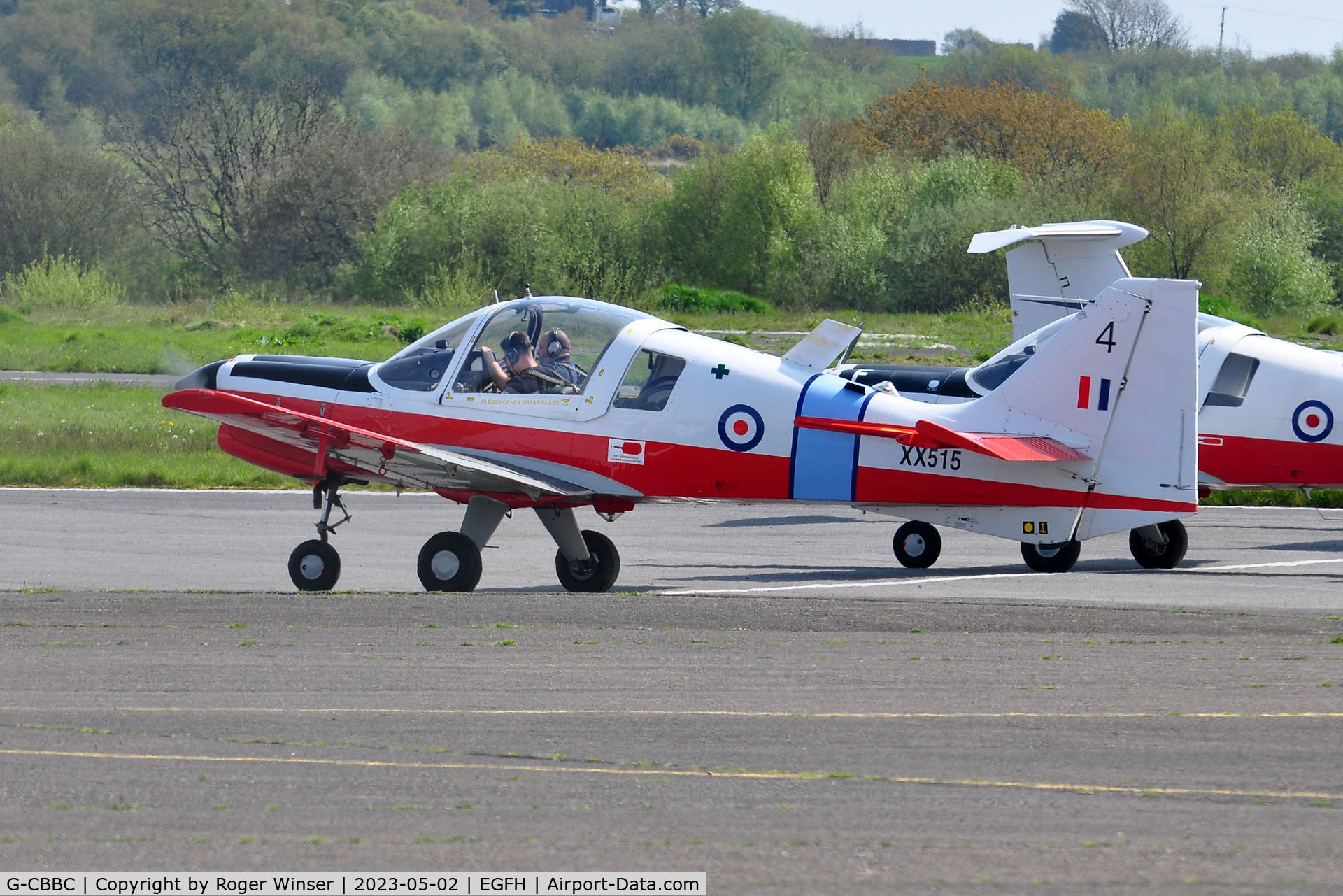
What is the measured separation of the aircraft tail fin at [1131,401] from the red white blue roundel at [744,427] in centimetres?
160

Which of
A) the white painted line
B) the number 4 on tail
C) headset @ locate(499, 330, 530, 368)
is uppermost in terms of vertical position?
the number 4 on tail

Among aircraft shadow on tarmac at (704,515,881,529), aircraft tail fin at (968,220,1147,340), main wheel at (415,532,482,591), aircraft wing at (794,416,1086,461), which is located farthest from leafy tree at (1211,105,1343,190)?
main wheel at (415,532,482,591)

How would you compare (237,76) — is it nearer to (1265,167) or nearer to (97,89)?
(97,89)

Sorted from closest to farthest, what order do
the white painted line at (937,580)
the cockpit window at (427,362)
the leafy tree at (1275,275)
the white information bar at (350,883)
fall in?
the white information bar at (350,883)
the white painted line at (937,580)
the cockpit window at (427,362)
the leafy tree at (1275,275)

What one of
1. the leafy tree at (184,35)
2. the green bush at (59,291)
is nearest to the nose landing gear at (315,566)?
the green bush at (59,291)

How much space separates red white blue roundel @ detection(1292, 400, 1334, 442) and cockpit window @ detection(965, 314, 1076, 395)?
7.97 feet

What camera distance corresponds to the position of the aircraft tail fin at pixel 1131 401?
1252 cm

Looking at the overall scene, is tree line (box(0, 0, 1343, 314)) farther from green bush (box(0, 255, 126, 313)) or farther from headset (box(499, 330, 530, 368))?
headset (box(499, 330, 530, 368))

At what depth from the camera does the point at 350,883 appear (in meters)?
4.94

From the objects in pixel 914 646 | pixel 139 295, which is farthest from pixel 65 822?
pixel 139 295

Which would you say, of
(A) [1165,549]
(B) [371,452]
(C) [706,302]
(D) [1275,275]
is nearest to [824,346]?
(B) [371,452]

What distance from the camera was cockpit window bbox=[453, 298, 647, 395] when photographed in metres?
13.1

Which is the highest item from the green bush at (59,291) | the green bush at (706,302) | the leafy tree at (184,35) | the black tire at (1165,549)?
the leafy tree at (184,35)

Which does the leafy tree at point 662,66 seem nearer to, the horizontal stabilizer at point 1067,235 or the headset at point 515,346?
the horizontal stabilizer at point 1067,235
